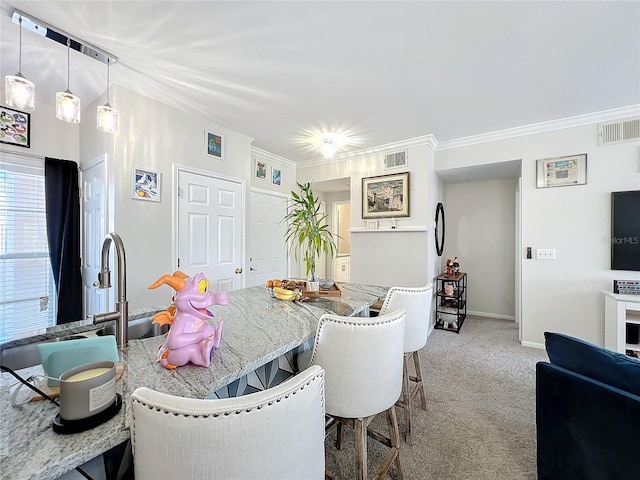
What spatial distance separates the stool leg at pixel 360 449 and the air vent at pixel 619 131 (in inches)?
147

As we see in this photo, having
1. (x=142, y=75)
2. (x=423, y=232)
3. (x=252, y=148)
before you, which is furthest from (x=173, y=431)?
(x=252, y=148)

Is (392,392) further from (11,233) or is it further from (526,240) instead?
(11,233)

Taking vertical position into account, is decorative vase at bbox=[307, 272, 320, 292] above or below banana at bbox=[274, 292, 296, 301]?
above

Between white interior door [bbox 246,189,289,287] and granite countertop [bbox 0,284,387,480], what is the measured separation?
2.30 meters

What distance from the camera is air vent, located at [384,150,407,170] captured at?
371 centimetres

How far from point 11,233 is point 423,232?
4.29 meters

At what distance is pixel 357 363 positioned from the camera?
46.0 inches

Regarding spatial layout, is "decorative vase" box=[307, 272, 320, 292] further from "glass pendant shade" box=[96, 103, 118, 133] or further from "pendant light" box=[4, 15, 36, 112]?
"pendant light" box=[4, 15, 36, 112]

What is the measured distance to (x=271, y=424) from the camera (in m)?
0.63

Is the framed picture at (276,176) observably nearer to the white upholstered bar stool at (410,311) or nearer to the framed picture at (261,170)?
the framed picture at (261,170)

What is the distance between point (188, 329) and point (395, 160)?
11.5 ft

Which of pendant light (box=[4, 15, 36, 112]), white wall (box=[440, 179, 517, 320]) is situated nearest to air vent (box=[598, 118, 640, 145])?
white wall (box=[440, 179, 517, 320])

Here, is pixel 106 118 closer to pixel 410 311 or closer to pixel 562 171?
pixel 410 311

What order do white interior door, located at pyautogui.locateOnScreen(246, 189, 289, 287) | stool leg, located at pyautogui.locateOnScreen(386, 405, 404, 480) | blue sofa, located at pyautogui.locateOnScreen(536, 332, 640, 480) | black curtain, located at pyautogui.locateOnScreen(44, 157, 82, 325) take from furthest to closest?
1. white interior door, located at pyautogui.locateOnScreen(246, 189, 289, 287)
2. black curtain, located at pyautogui.locateOnScreen(44, 157, 82, 325)
3. stool leg, located at pyautogui.locateOnScreen(386, 405, 404, 480)
4. blue sofa, located at pyautogui.locateOnScreen(536, 332, 640, 480)
